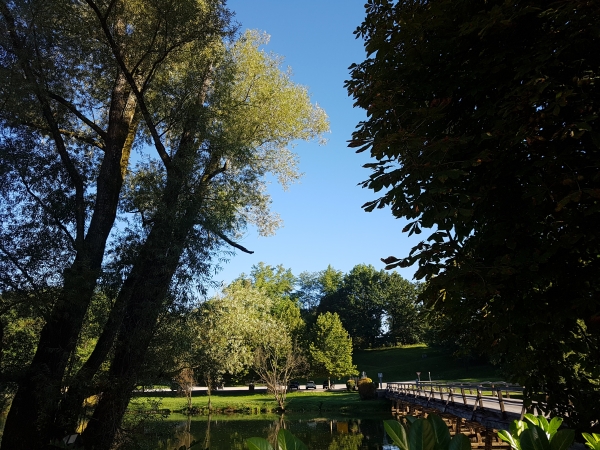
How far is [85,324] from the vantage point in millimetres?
7105

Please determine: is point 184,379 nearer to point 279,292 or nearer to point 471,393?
point 471,393

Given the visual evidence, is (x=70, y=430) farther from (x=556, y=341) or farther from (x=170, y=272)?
(x=556, y=341)

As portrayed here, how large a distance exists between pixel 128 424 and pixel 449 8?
709 cm

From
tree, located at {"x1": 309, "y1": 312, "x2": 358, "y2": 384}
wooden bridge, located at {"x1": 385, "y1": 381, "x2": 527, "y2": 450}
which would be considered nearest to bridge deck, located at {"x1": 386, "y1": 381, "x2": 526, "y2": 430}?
wooden bridge, located at {"x1": 385, "y1": 381, "x2": 527, "y2": 450}

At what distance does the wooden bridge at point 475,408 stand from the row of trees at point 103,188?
496 cm

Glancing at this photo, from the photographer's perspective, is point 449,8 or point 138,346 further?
point 138,346

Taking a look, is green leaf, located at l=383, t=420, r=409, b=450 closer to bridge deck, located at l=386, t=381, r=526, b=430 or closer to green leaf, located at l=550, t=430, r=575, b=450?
green leaf, located at l=550, t=430, r=575, b=450

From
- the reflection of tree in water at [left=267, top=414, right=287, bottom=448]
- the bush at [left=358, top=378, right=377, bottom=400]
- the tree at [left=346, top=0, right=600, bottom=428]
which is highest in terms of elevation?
the tree at [left=346, top=0, right=600, bottom=428]

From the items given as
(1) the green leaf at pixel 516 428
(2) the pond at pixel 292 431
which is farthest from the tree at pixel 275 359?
(1) the green leaf at pixel 516 428

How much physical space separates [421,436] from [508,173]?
276 centimetres

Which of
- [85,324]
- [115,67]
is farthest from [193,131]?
[85,324]

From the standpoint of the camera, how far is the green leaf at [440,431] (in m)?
1.31

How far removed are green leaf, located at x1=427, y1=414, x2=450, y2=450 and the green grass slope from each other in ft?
139

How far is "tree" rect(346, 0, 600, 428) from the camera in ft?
10.0
